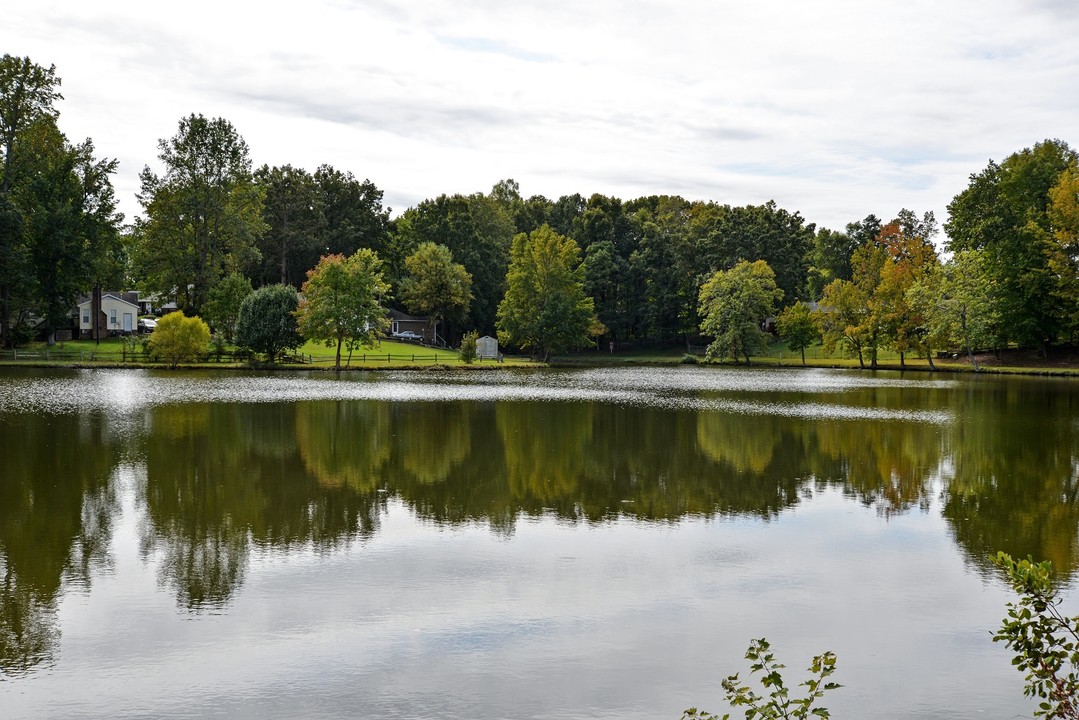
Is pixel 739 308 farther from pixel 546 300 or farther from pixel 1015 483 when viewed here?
pixel 1015 483

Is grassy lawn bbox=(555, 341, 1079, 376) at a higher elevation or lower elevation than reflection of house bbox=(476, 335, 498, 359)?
lower

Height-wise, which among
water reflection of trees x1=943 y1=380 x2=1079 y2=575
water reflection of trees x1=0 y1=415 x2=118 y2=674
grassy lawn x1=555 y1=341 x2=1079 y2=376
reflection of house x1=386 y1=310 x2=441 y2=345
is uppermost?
reflection of house x1=386 y1=310 x2=441 y2=345

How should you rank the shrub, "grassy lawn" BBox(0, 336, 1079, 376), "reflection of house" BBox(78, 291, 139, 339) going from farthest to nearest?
"reflection of house" BBox(78, 291, 139, 339), "grassy lawn" BBox(0, 336, 1079, 376), the shrub

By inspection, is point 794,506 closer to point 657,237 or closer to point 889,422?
point 889,422

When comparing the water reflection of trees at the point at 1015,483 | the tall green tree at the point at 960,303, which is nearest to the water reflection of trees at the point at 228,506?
the water reflection of trees at the point at 1015,483

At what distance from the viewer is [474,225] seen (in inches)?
3799

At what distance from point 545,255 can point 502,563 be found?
230 ft

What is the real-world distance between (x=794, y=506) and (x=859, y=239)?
86829 millimetres

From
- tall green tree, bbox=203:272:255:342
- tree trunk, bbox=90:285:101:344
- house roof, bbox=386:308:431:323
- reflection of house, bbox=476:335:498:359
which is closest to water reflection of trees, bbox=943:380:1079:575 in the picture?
reflection of house, bbox=476:335:498:359

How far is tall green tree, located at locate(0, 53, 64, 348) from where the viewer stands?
58.7 metres

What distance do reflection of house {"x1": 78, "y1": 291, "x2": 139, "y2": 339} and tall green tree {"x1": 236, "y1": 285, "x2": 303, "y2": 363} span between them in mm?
22243

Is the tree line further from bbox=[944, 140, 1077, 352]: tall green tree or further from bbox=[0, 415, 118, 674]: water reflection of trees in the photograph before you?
bbox=[0, 415, 118, 674]: water reflection of trees

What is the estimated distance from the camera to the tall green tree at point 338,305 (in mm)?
59250

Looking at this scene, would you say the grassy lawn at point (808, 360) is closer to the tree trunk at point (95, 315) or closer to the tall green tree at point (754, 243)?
the tall green tree at point (754, 243)
